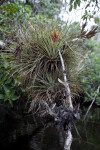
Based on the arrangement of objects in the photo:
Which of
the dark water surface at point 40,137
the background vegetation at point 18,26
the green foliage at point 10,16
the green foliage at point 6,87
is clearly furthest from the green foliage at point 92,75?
the green foliage at point 6,87

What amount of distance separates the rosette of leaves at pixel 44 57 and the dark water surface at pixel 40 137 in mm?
538

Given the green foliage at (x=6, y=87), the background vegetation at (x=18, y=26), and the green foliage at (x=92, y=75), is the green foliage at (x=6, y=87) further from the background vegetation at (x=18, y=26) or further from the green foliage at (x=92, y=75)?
the green foliage at (x=92, y=75)

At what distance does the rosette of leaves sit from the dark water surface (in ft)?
1.76

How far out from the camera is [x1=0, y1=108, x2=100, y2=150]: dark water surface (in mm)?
2660

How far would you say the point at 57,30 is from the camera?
349 centimetres

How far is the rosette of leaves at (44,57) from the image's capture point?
3.33 m

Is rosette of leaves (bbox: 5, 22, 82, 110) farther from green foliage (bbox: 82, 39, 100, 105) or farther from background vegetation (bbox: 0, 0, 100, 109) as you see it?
green foliage (bbox: 82, 39, 100, 105)

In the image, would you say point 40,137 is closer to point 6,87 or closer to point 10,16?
point 6,87

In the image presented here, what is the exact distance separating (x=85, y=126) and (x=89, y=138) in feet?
2.75

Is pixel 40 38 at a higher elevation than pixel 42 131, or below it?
higher

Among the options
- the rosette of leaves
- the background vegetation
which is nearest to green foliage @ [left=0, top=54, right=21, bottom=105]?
the background vegetation

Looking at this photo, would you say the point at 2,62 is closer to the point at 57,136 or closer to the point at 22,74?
the point at 22,74

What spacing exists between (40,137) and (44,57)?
1453mm

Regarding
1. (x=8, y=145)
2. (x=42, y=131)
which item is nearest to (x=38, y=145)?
(x=8, y=145)
